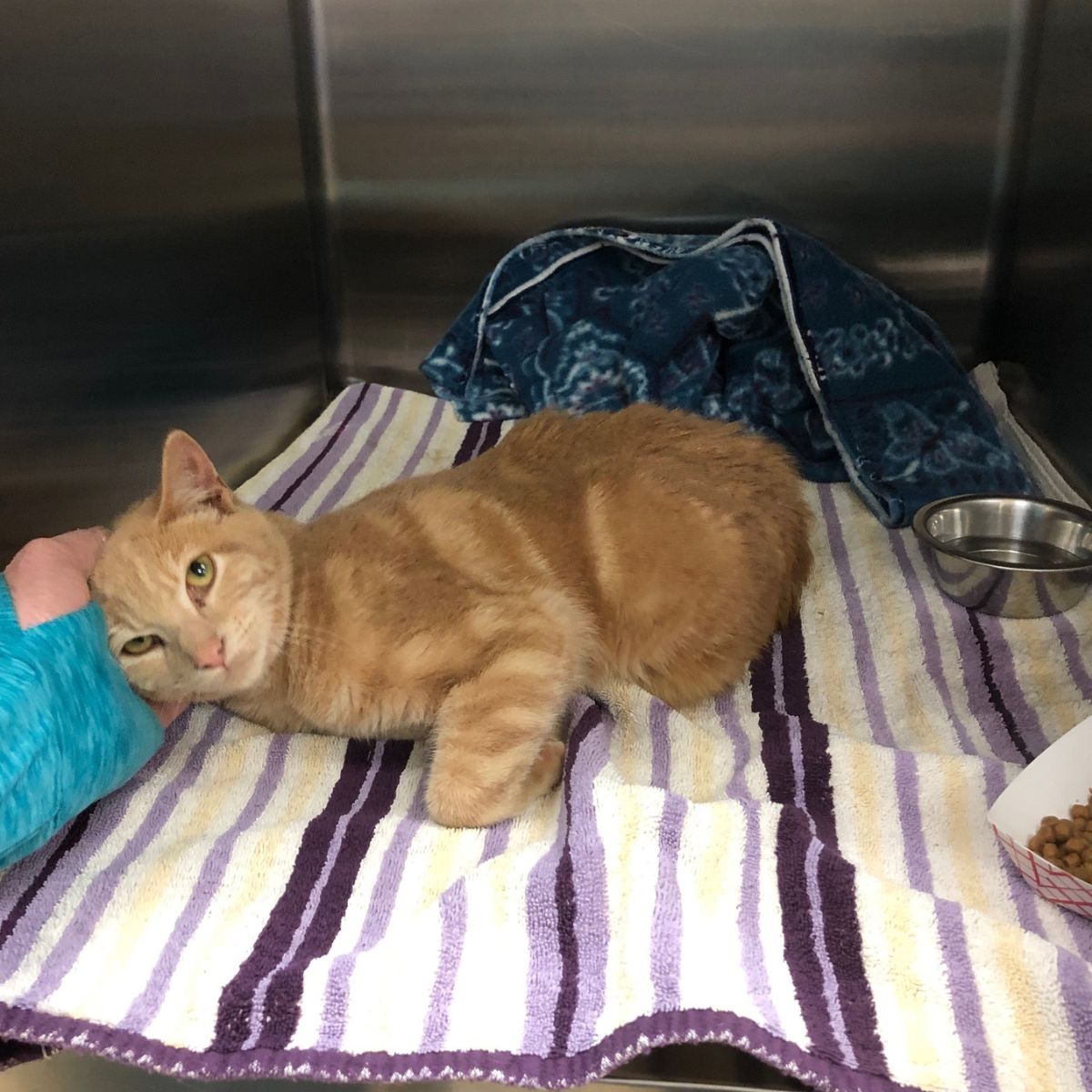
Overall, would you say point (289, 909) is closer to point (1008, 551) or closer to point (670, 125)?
point (1008, 551)

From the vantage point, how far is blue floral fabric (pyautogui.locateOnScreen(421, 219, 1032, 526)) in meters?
2.19

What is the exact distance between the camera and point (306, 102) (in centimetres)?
263

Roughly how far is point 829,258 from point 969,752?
1294 millimetres

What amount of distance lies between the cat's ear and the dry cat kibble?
43.9 inches

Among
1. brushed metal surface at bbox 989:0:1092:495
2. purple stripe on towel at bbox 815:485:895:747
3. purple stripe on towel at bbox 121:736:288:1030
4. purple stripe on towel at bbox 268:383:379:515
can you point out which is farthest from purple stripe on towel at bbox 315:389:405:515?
brushed metal surface at bbox 989:0:1092:495

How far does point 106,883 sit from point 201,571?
40 centimetres

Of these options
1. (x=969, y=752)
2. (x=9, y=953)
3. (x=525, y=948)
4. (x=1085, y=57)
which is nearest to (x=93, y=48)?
(x=9, y=953)

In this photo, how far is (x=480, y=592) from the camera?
149cm

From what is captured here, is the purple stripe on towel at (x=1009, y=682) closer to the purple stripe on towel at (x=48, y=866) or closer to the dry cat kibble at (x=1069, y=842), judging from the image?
the dry cat kibble at (x=1069, y=842)

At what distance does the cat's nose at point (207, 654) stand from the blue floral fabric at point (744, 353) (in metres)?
1.33

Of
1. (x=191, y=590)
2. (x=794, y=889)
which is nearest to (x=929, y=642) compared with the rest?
(x=794, y=889)

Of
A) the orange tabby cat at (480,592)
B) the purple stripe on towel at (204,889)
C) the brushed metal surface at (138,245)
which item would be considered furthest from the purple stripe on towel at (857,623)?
the brushed metal surface at (138,245)

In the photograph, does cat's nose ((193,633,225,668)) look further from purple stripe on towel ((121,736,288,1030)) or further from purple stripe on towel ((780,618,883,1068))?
purple stripe on towel ((780,618,883,1068))

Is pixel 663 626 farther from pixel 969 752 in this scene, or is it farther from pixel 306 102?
pixel 306 102
